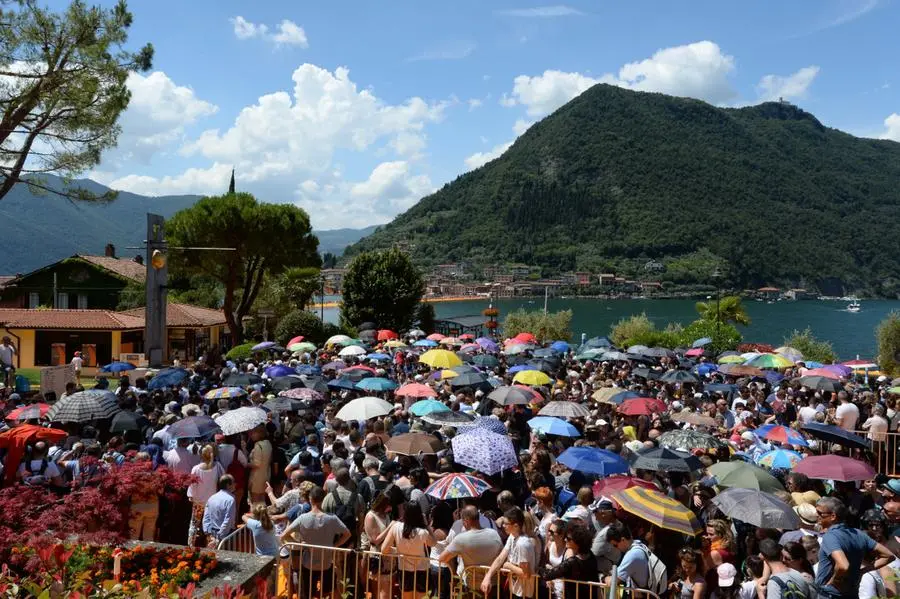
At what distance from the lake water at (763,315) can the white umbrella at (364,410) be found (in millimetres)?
56274

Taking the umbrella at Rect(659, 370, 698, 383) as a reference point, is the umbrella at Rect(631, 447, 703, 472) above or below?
above

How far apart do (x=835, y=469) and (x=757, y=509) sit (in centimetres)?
182

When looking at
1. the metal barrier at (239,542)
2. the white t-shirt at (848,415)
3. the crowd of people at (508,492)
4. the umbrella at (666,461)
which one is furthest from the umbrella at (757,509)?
the white t-shirt at (848,415)

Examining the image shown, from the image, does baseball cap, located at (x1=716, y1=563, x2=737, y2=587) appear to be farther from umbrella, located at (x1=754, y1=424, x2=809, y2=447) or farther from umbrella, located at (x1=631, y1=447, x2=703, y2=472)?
umbrella, located at (x1=754, y1=424, x2=809, y2=447)

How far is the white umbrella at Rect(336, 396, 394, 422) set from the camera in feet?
31.7

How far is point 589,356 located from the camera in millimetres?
20812

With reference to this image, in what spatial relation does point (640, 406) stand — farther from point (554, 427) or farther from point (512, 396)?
point (554, 427)

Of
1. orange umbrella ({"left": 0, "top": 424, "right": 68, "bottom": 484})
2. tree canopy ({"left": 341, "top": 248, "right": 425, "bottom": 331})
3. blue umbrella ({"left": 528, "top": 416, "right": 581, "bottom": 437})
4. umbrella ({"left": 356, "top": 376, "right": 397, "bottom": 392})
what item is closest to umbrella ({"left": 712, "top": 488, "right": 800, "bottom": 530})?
blue umbrella ({"left": 528, "top": 416, "right": 581, "bottom": 437})

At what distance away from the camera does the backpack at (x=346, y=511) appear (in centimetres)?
604

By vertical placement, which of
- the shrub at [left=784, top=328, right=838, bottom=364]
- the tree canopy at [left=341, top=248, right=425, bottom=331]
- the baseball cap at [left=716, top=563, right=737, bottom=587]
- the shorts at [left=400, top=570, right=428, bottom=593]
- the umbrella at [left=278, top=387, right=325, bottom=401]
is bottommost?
the shrub at [left=784, top=328, right=838, bottom=364]

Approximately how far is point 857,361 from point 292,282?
25682mm

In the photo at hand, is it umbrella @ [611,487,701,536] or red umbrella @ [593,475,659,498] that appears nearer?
umbrella @ [611,487,701,536]

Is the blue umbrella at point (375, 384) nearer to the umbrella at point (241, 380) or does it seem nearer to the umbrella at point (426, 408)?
the umbrella at point (426, 408)

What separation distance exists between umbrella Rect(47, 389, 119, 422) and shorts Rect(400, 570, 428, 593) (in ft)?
18.2
